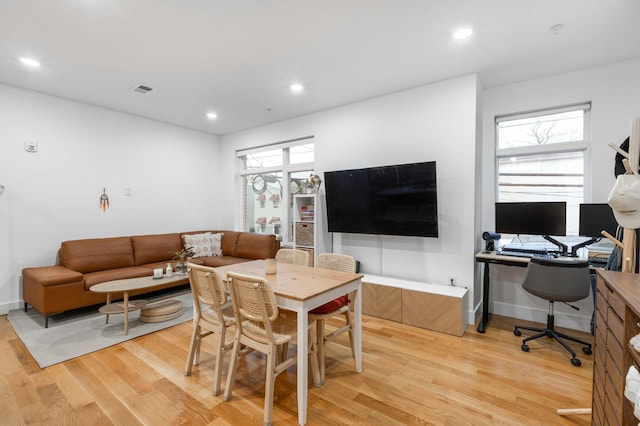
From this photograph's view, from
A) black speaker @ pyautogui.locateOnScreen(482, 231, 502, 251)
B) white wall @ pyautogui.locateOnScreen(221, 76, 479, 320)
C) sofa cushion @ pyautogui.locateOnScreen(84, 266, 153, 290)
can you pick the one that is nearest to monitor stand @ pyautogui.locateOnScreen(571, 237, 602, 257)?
black speaker @ pyautogui.locateOnScreen(482, 231, 502, 251)

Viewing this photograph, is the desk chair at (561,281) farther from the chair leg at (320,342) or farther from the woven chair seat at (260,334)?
the woven chair seat at (260,334)

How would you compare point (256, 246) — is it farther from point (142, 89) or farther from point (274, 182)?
point (142, 89)

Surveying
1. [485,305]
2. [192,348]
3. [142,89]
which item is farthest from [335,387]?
[142,89]

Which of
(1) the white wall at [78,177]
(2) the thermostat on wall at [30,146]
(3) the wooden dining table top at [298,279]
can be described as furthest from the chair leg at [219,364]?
(2) the thermostat on wall at [30,146]

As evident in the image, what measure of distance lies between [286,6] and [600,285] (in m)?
2.76

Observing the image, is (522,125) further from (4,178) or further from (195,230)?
(4,178)

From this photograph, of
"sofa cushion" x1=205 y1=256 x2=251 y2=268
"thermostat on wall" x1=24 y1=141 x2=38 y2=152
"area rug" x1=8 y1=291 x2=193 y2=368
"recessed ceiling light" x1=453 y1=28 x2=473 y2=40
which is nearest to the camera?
"recessed ceiling light" x1=453 y1=28 x2=473 y2=40

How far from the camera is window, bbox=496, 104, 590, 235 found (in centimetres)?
Result: 329

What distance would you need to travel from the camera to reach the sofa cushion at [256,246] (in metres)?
4.91

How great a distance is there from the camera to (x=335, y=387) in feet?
7.29

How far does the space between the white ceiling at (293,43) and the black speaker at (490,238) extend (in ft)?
5.96

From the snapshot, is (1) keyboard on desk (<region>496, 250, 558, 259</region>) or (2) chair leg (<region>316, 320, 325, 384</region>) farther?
(1) keyboard on desk (<region>496, 250, 558, 259</region>)

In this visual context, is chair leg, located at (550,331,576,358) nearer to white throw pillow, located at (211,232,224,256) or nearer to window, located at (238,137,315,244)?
window, located at (238,137,315,244)

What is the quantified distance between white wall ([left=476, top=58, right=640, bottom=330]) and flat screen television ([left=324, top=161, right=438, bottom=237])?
2.80 feet
